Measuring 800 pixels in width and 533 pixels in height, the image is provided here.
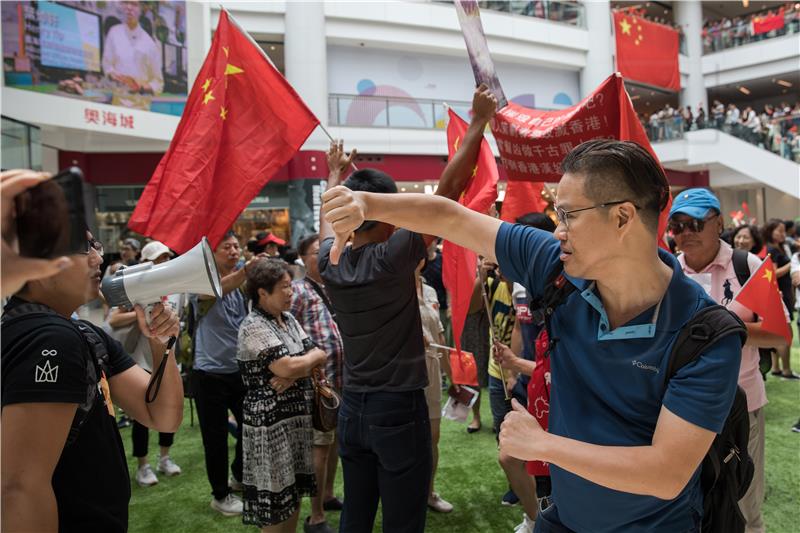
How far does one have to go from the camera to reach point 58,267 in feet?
2.59

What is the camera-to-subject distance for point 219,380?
385cm

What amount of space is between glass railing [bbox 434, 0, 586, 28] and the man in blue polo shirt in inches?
690

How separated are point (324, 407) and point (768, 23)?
23.0m

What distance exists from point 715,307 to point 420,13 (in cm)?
1691

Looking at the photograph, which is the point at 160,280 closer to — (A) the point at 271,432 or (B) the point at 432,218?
(B) the point at 432,218

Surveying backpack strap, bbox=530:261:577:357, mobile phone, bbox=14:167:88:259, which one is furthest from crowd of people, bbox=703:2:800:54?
mobile phone, bbox=14:167:88:259

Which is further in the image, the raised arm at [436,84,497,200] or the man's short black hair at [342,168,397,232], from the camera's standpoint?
the man's short black hair at [342,168,397,232]

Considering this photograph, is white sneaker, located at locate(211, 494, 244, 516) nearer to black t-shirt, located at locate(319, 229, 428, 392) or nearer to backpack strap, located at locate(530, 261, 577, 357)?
black t-shirt, located at locate(319, 229, 428, 392)

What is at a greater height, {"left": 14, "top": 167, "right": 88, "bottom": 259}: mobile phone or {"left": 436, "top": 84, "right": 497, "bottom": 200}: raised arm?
{"left": 436, "top": 84, "right": 497, "bottom": 200}: raised arm

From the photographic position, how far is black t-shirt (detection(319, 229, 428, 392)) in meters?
2.34

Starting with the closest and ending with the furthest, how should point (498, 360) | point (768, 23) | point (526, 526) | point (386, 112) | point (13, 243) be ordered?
point (13, 243), point (498, 360), point (526, 526), point (386, 112), point (768, 23)

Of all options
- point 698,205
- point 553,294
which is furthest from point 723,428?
point 698,205

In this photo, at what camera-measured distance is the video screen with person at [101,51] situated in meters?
11.4

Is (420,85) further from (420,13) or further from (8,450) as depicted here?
(8,450)
